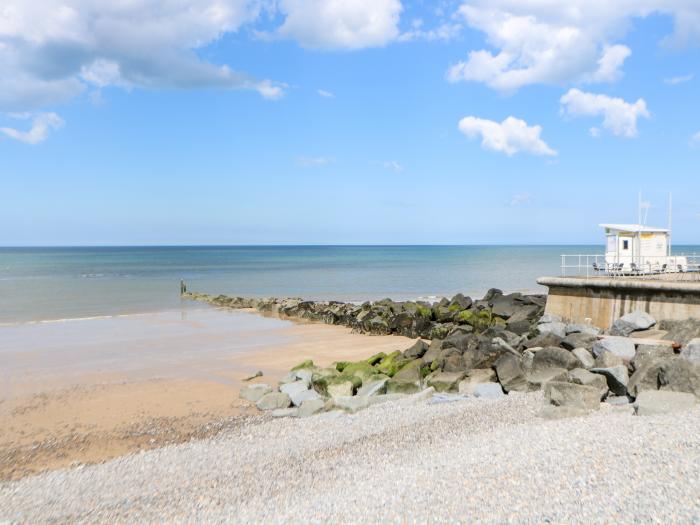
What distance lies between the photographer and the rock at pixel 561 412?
8.95 metres

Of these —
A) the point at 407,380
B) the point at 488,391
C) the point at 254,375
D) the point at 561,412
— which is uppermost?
the point at 561,412

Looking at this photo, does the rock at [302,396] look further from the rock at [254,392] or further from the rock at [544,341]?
the rock at [544,341]

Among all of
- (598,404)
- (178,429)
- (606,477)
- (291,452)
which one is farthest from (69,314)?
(606,477)

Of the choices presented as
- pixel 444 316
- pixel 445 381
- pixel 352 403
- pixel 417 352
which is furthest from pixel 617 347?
pixel 444 316

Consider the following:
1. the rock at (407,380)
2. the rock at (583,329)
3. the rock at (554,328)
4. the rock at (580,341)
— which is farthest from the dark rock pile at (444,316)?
the rock at (407,380)

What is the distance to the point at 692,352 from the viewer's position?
11.0 metres

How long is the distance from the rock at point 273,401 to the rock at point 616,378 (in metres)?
6.02

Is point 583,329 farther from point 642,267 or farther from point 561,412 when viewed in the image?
point 642,267

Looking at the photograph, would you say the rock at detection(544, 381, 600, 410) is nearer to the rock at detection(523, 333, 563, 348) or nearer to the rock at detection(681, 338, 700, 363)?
the rock at detection(681, 338, 700, 363)

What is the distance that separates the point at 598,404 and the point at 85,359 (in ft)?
47.0

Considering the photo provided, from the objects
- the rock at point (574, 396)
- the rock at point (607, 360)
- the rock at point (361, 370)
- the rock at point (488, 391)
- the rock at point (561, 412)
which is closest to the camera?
the rock at point (561, 412)

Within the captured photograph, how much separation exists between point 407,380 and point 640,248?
1279 centimetres

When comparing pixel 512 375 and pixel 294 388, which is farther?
pixel 294 388

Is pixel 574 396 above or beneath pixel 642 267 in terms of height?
beneath
